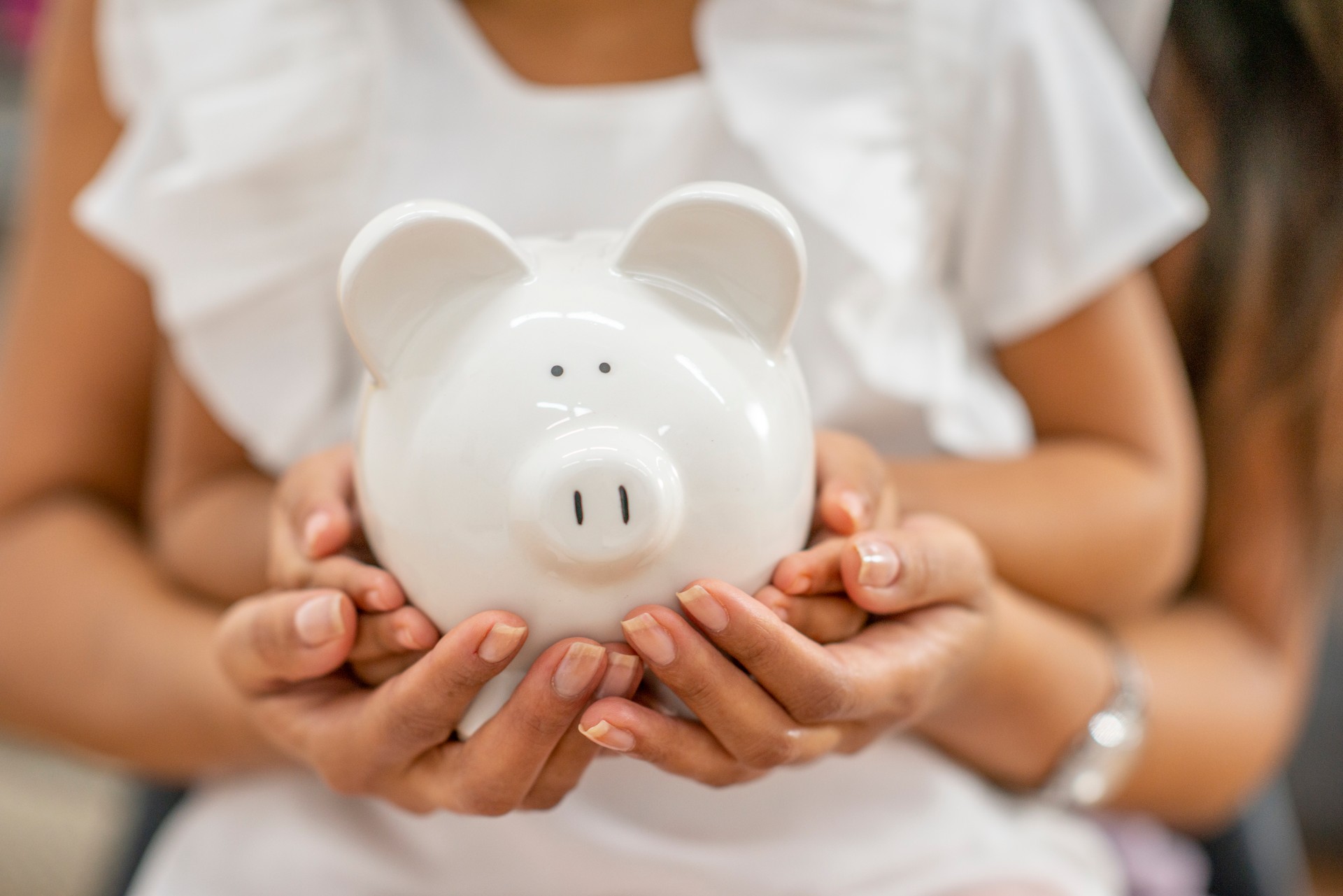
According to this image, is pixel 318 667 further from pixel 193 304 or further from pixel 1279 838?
pixel 1279 838

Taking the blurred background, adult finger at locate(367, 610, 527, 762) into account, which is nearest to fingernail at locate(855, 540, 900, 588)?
adult finger at locate(367, 610, 527, 762)

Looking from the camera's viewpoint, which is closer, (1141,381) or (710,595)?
(710,595)

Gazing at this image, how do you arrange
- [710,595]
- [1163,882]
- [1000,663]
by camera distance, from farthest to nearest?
[1163,882], [1000,663], [710,595]

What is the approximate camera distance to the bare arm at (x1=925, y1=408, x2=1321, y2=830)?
59 cm

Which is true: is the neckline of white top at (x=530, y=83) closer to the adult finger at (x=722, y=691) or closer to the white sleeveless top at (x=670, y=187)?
the white sleeveless top at (x=670, y=187)

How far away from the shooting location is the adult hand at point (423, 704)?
1.16 feet

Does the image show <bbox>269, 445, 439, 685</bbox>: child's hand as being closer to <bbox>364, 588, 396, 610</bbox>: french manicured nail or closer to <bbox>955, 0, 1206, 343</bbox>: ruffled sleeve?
<bbox>364, 588, 396, 610</bbox>: french manicured nail

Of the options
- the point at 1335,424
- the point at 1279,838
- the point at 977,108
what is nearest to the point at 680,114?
the point at 977,108

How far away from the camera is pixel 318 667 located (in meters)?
0.42

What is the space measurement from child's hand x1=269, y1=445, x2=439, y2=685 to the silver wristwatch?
14.7 inches

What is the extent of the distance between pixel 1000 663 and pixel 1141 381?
196mm

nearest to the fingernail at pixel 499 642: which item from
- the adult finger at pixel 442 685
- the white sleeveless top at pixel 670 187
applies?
the adult finger at pixel 442 685

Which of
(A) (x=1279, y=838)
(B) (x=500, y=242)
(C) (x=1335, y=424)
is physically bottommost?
(A) (x=1279, y=838)

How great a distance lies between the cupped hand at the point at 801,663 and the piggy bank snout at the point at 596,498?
0.02m
